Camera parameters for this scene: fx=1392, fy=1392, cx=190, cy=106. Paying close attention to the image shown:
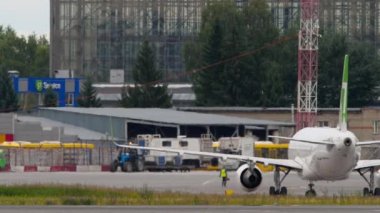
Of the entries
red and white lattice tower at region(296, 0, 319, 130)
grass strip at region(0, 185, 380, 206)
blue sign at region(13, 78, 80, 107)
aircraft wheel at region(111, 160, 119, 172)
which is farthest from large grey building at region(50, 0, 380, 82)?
grass strip at region(0, 185, 380, 206)

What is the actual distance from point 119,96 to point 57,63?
14512mm

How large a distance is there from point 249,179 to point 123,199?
35.5 feet

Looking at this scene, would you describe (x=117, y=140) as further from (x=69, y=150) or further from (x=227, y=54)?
(x=227, y=54)

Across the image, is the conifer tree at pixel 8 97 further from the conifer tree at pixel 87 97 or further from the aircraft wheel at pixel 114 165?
the aircraft wheel at pixel 114 165

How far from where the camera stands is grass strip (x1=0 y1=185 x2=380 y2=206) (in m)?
50.9

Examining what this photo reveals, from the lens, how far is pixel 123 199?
52656 mm

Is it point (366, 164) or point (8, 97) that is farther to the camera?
point (8, 97)

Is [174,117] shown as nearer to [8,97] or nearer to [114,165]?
[114,165]

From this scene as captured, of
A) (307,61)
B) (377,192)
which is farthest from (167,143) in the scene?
(377,192)

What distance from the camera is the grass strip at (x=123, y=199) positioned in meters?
50.9

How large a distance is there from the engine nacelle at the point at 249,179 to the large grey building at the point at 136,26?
121 m

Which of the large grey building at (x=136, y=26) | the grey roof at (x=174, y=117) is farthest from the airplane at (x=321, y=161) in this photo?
the large grey building at (x=136, y=26)

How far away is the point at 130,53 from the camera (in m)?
188

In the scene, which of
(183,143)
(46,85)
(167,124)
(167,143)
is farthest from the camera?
(46,85)
